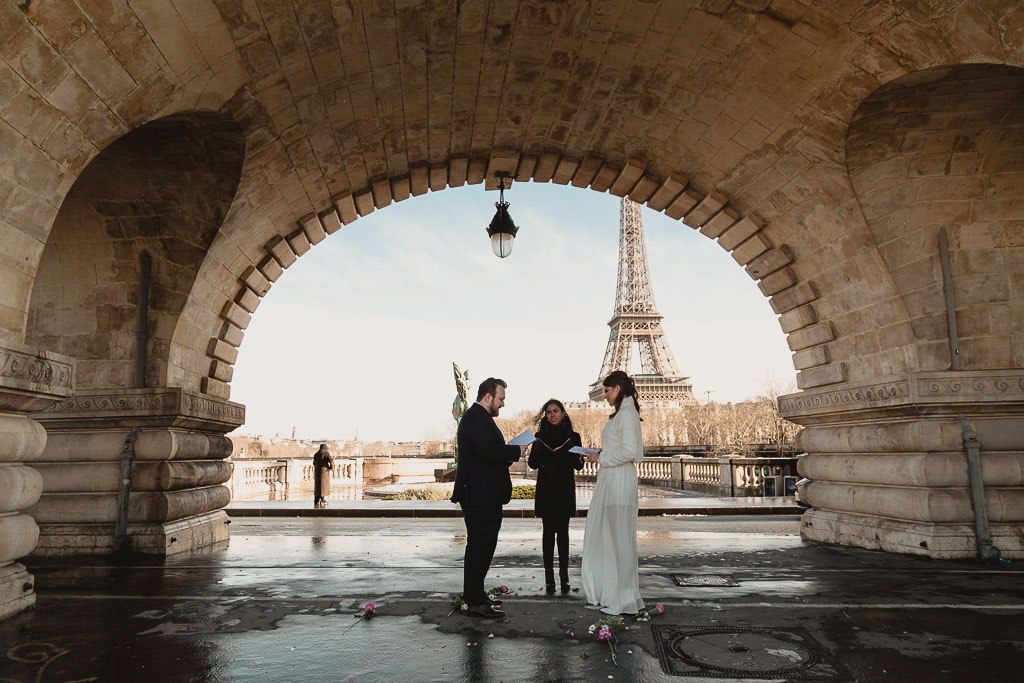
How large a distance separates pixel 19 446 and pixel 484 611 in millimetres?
4046

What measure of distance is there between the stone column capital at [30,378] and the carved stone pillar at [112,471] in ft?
9.00

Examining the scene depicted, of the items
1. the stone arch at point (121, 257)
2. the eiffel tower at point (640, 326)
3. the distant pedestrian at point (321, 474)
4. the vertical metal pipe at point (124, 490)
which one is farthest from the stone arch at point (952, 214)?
the eiffel tower at point (640, 326)

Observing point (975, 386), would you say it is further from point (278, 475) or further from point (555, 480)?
point (278, 475)

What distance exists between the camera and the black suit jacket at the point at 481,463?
5.63 metres

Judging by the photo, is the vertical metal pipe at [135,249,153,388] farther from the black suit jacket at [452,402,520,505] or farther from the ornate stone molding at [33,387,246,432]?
the black suit jacket at [452,402,520,505]

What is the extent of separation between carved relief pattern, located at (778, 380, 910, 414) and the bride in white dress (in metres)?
4.33

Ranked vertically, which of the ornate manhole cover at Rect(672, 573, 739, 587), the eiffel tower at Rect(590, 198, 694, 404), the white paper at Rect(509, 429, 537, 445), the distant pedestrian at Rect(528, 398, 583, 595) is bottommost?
the ornate manhole cover at Rect(672, 573, 739, 587)

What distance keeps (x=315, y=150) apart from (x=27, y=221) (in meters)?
4.13

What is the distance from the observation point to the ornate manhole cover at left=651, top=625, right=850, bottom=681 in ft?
13.7

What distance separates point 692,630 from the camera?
511 centimetres

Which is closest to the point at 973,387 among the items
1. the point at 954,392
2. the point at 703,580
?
the point at 954,392

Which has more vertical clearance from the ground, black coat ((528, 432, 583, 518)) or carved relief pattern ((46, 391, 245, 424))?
carved relief pattern ((46, 391, 245, 424))

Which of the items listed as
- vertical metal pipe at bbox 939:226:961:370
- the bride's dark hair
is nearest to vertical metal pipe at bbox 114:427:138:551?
the bride's dark hair

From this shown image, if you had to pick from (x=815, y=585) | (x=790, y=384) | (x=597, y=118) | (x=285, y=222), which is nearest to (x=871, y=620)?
(x=815, y=585)
